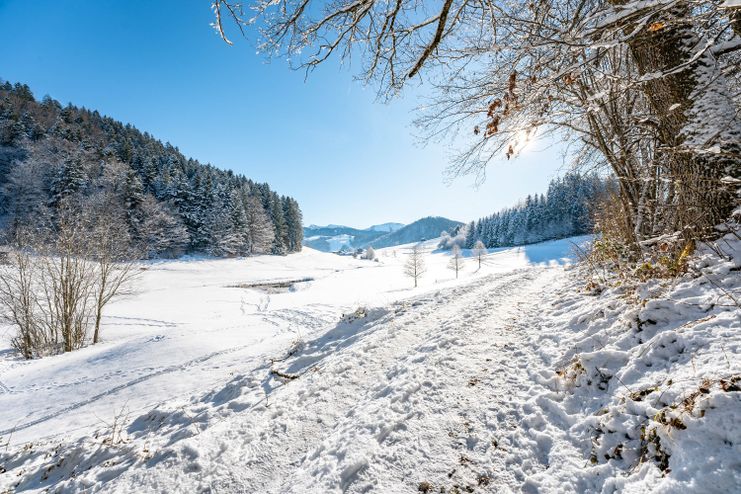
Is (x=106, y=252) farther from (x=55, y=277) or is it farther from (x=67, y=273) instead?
(x=55, y=277)

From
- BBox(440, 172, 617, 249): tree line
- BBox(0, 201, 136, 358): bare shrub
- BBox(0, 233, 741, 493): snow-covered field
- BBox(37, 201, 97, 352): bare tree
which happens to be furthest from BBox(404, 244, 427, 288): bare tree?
BBox(0, 233, 741, 493): snow-covered field

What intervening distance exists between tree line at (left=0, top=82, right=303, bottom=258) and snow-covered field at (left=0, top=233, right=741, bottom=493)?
3597 cm

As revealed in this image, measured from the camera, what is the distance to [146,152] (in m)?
56.0

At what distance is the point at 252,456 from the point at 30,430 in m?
5.51

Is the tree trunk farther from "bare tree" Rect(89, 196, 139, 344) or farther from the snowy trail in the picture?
"bare tree" Rect(89, 196, 139, 344)

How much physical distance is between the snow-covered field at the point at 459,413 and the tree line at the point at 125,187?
35970 mm

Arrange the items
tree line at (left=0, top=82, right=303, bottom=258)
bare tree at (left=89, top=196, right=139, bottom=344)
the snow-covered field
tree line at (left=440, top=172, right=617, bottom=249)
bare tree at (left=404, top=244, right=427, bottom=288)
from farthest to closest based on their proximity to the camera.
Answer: tree line at (left=440, top=172, right=617, bottom=249) → bare tree at (left=404, top=244, right=427, bottom=288) → tree line at (left=0, top=82, right=303, bottom=258) → bare tree at (left=89, top=196, right=139, bottom=344) → the snow-covered field

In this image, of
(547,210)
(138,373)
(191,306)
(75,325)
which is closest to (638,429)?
(138,373)

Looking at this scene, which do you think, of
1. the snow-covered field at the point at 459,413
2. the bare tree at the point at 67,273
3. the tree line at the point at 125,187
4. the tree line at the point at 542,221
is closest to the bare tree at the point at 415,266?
the tree line at the point at 542,221

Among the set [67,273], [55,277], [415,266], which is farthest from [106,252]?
[415,266]

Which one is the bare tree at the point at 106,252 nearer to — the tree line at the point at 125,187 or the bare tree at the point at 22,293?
the bare tree at the point at 22,293

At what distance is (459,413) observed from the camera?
271 centimetres

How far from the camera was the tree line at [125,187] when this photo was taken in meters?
40.3

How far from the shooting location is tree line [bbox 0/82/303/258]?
132ft
